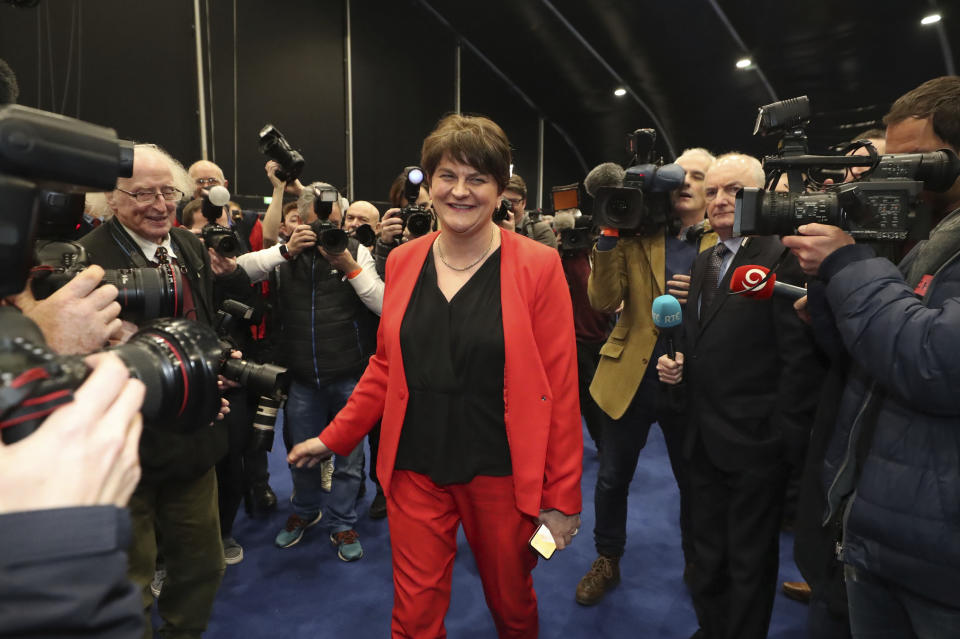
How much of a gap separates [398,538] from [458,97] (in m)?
8.15

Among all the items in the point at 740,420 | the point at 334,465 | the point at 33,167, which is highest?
the point at 33,167

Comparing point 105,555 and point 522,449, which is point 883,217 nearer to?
point 522,449

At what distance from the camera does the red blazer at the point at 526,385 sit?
140 cm

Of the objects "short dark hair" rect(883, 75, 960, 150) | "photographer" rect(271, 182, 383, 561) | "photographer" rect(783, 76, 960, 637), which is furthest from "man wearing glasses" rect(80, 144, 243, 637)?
"short dark hair" rect(883, 75, 960, 150)

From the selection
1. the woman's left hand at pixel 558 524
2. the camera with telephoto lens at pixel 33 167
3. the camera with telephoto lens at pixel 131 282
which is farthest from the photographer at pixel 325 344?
the camera with telephoto lens at pixel 33 167

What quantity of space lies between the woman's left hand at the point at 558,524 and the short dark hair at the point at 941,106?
1187mm

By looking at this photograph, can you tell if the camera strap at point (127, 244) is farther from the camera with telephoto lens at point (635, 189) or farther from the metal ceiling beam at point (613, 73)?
the metal ceiling beam at point (613, 73)

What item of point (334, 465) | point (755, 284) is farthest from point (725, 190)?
point (334, 465)

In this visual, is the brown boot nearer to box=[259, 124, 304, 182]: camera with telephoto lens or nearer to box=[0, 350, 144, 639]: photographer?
box=[0, 350, 144, 639]: photographer

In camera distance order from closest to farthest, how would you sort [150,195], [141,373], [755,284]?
[141,373]
[755,284]
[150,195]

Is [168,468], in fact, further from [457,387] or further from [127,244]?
[457,387]

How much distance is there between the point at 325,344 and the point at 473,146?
1.39 metres

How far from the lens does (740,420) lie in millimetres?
1652

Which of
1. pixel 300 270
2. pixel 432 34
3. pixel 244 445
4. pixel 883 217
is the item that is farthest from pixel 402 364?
pixel 432 34
